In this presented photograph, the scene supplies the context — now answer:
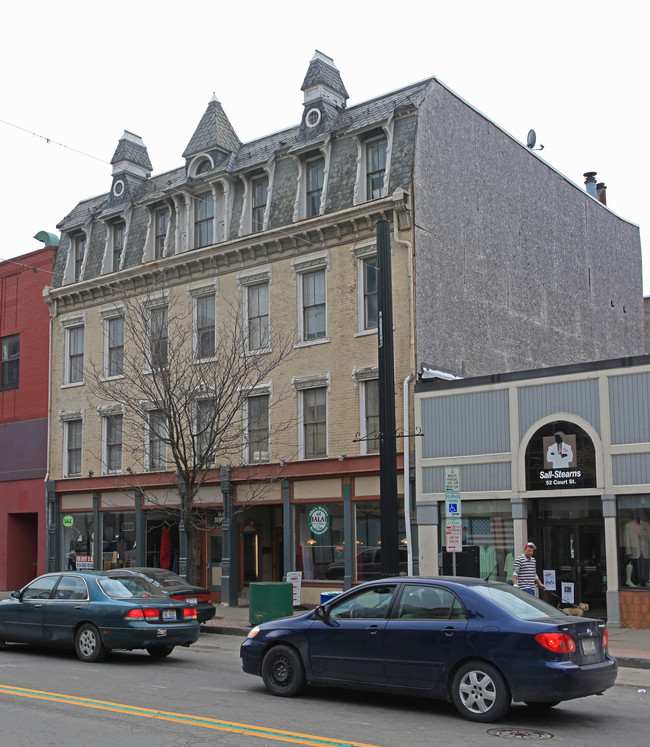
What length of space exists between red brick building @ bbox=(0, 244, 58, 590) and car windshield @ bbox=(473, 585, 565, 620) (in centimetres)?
2374

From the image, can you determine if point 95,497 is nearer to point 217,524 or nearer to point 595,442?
point 217,524

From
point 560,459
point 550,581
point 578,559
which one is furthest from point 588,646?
point 550,581

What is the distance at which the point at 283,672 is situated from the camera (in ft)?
36.2

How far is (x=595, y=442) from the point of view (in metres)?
19.3

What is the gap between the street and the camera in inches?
344

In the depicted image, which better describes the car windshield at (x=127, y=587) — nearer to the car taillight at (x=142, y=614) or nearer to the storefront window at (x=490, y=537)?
the car taillight at (x=142, y=614)

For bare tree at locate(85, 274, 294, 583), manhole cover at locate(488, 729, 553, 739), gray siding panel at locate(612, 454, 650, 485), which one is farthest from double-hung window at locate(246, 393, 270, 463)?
manhole cover at locate(488, 729, 553, 739)

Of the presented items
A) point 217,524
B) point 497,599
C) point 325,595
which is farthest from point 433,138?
point 497,599

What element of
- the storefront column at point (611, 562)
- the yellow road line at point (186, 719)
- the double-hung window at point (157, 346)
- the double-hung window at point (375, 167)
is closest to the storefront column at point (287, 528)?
the double-hung window at point (157, 346)

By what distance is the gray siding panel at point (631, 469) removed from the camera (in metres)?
18.7

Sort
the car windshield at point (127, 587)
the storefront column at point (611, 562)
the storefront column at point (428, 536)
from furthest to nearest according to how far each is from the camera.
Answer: the storefront column at point (428, 536) < the storefront column at point (611, 562) < the car windshield at point (127, 587)

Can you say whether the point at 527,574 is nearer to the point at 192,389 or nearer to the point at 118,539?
the point at 192,389

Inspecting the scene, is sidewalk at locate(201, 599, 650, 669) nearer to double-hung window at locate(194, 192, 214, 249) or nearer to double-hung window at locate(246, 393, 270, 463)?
double-hung window at locate(246, 393, 270, 463)

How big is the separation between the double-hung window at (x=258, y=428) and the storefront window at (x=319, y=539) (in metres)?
1.93
